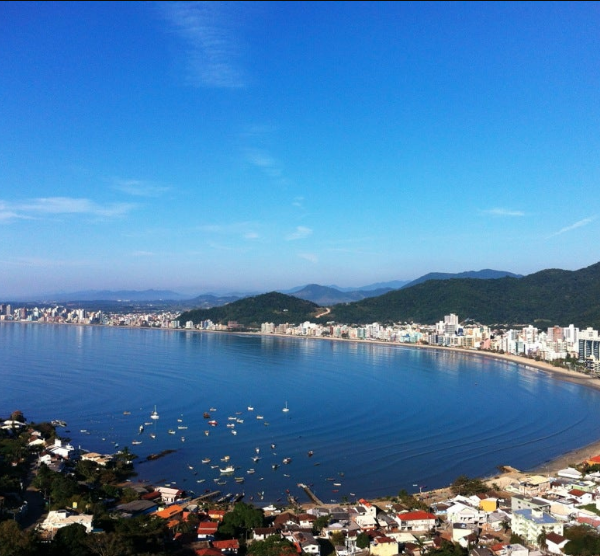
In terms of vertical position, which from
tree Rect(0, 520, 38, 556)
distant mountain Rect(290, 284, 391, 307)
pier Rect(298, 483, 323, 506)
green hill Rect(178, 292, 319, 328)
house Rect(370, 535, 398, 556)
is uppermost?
distant mountain Rect(290, 284, 391, 307)

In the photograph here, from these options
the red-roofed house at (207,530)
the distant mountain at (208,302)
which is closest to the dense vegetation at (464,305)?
the distant mountain at (208,302)

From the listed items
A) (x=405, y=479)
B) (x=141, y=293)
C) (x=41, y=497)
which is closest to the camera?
(x=41, y=497)

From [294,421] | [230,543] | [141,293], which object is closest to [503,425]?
[294,421]

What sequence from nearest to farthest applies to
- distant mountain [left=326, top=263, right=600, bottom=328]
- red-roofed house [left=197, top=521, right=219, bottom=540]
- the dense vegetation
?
1. red-roofed house [left=197, top=521, right=219, bottom=540]
2. distant mountain [left=326, top=263, right=600, bottom=328]
3. the dense vegetation

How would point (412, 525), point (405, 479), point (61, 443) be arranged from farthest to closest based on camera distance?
point (61, 443) < point (405, 479) < point (412, 525)

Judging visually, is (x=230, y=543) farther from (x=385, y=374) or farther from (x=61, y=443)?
(x=385, y=374)

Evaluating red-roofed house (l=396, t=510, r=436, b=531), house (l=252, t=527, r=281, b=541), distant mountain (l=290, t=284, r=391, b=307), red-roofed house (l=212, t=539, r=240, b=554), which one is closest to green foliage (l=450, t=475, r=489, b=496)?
red-roofed house (l=396, t=510, r=436, b=531)

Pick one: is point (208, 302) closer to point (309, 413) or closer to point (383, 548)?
point (309, 413)

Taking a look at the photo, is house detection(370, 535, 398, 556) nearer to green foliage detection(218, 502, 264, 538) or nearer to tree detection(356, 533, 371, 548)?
tree detection(356, 533, 371, 548)
